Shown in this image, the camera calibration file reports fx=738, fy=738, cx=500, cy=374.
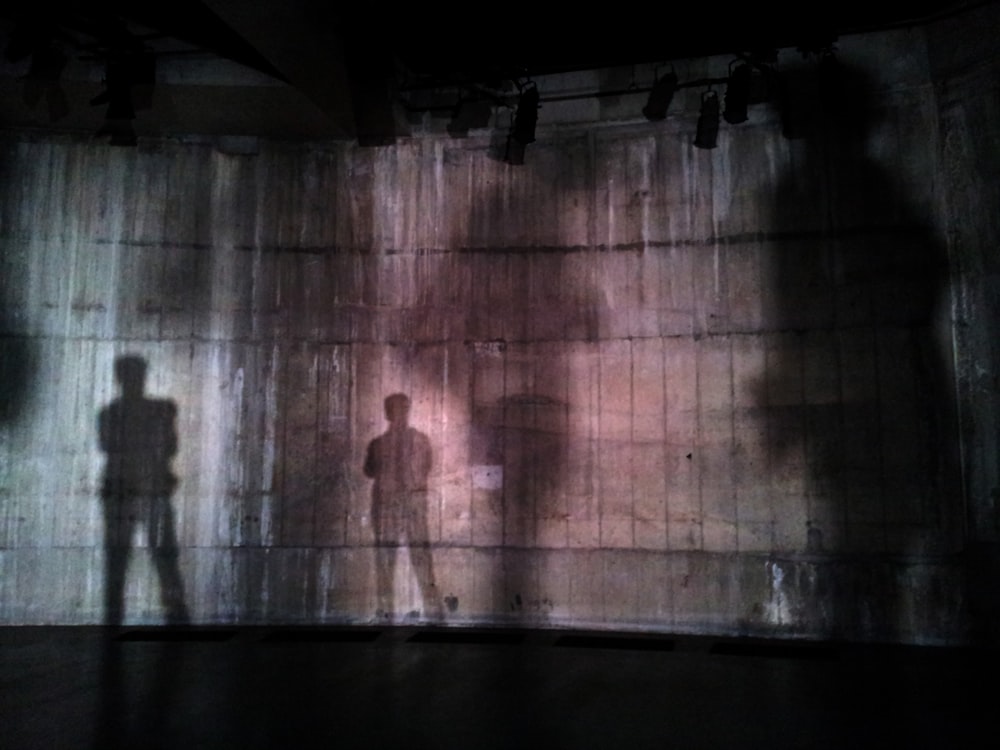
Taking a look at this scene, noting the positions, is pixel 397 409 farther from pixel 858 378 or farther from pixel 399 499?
pixel 858 378

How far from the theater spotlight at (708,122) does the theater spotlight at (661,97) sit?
0.33m

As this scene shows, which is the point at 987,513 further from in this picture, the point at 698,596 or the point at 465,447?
the point at 465,447

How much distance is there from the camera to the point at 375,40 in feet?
21.0

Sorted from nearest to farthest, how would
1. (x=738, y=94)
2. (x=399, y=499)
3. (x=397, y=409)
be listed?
(x=738, y=94)
(x=399, y=499)
(x=397, y=409)

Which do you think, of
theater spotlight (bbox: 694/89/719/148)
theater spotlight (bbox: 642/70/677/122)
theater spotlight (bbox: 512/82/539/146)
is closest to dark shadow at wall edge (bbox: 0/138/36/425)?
theater spotlight (bbox: 512/82/539/146)

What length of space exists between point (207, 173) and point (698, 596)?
6370 millimetres

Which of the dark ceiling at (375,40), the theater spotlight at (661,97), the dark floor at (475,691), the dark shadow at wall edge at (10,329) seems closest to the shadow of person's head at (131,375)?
the dark shadow at wall edge at (10,329)

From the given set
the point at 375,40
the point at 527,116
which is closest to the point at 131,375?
the point at 375,40

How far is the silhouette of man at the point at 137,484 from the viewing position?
7.05m

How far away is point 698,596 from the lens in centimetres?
676

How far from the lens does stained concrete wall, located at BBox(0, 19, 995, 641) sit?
659cm

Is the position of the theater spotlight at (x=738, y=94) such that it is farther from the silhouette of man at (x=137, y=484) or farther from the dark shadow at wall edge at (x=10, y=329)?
the dark shadow at wall edge at (x=10, y=329)

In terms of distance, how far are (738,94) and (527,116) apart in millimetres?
1931

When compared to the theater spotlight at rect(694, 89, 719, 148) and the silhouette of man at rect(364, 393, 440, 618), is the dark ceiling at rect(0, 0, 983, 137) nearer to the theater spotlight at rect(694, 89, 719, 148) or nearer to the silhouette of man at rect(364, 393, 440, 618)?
the theater spotlight at rect(694, 89, 719, 148)
